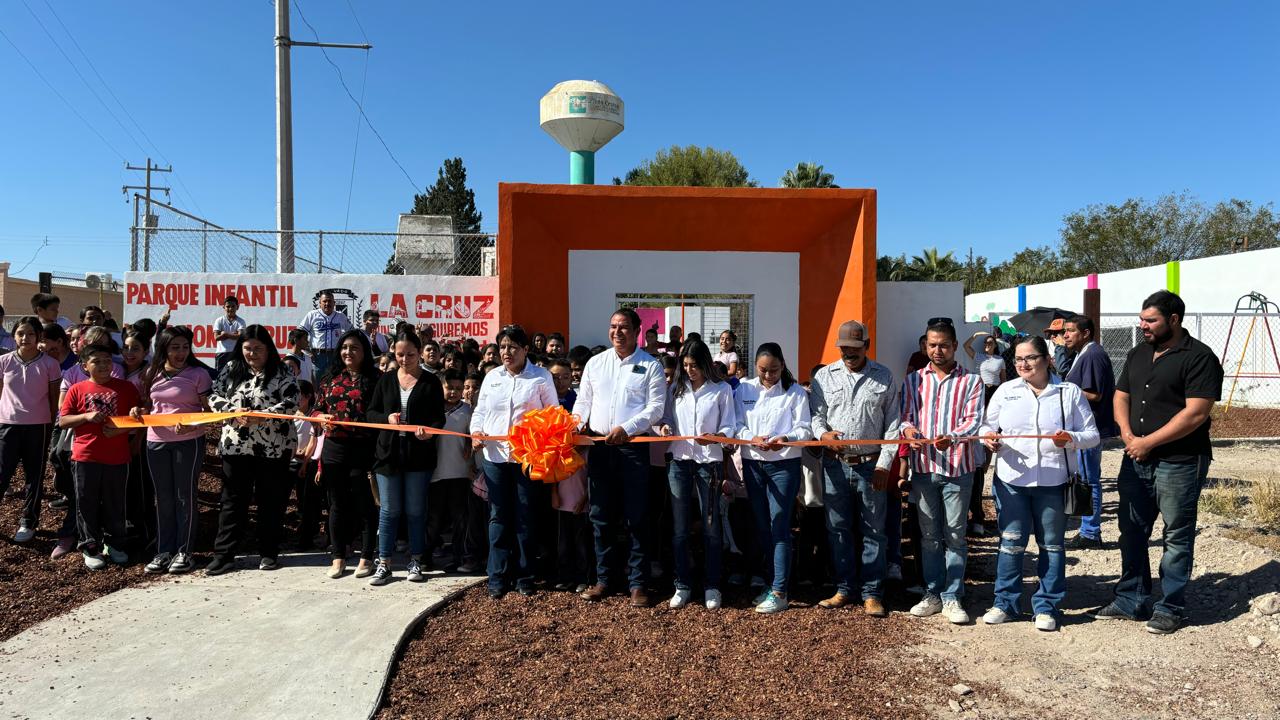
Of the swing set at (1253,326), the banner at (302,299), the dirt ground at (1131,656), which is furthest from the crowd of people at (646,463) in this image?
the swing set at (1253,326)

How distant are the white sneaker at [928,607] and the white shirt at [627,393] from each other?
7.07ft

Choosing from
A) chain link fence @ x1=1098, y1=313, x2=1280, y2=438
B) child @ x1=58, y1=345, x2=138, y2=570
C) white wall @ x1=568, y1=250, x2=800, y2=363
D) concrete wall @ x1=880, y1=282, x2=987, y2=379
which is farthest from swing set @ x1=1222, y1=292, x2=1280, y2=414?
child @ x1=58, y1=345, x2=138, y2=570

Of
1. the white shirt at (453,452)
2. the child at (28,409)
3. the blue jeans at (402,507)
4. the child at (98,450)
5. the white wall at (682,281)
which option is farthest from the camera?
the white wall at (682,281)

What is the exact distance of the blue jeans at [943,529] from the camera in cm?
495

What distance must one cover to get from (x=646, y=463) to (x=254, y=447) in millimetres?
3026

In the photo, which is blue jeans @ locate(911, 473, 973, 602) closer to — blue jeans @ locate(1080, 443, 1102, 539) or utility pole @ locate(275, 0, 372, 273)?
blue jeans @ locate(1080, 443, 1102, 539)

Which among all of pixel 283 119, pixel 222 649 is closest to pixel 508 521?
pixel 222 649

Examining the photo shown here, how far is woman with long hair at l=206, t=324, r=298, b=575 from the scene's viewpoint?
5836 mm

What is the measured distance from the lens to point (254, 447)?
5.82 meters

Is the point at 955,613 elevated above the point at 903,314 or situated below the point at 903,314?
below

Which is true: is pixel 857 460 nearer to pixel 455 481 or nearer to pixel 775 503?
pixel 775 503

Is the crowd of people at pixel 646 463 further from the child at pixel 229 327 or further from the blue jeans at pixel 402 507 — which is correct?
the child at pixel 229 327

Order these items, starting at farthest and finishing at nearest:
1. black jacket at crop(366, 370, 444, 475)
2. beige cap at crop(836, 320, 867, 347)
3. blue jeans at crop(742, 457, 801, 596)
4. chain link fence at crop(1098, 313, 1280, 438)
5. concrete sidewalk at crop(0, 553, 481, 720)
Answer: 1. chain link fence at crop(1098, 313, 1280, 438)
2. black jacket at crop(366, 370, 444, 475)
3. blue jeans at crop(742, 457, 801, 596)
4. beige cap at crop(836, 320, 867, 347)
5. concrete sidewalk at crop(0, 553, 481, 720)

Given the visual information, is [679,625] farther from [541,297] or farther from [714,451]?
[541,297]
